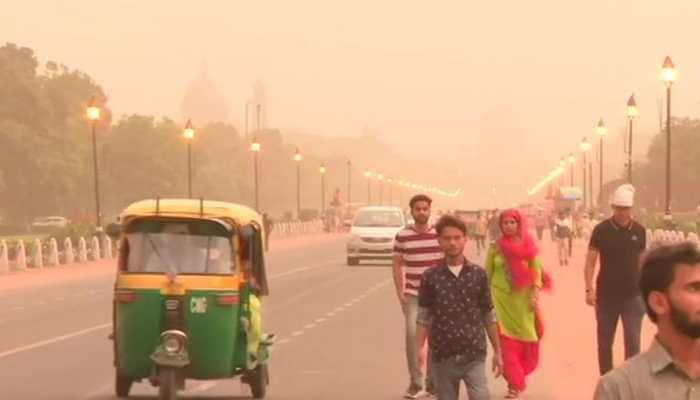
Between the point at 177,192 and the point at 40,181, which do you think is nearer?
the point at 40,181

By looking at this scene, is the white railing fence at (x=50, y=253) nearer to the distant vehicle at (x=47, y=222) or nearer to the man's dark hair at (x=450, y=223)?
the man's dark hair at (x=450, y=223)

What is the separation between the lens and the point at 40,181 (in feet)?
356

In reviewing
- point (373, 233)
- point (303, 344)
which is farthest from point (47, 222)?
point (303, 344)

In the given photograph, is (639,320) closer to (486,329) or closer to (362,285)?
(486,329)

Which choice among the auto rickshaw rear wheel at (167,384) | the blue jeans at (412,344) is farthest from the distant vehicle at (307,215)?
the auto rickshaw rear wheel at (167,384)

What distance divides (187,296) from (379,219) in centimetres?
4004

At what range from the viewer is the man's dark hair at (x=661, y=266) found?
4.37 meters

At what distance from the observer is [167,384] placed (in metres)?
14.5

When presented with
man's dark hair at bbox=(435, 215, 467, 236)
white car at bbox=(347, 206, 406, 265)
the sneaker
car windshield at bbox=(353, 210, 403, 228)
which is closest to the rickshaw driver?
the sneaker

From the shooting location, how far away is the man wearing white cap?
570 inches

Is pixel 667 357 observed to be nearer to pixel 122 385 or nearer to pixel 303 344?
pixel 122 385

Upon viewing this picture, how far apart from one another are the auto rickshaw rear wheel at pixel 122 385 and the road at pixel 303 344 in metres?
0.12

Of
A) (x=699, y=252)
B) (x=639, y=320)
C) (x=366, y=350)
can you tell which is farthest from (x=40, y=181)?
(x=699, y=252)

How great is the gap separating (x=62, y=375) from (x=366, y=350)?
4.53m
